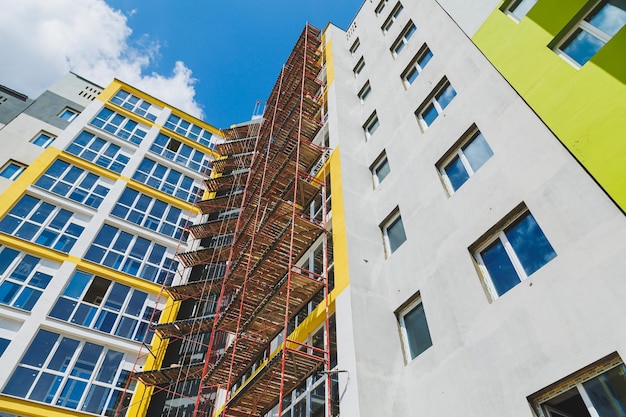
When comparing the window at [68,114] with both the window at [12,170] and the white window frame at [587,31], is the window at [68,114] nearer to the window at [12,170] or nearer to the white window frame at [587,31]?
the window at [12,170]

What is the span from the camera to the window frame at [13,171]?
934 inches

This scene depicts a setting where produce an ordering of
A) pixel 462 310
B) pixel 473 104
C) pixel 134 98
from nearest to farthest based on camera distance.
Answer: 1. pixel 462 310
2. pixel 473 104
3. pixel 134 98

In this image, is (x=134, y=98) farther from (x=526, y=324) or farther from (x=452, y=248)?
(x=526, y=324)

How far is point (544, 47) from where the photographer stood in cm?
935

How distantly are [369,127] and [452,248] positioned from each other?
918cm

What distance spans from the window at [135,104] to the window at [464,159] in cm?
2695

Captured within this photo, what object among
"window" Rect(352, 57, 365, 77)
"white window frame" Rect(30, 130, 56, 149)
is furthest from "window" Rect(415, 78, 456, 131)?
"white window frame" Rect(30, 130, 56, 149)

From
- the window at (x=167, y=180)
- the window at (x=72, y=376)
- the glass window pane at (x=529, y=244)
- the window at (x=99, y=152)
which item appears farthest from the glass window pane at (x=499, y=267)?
the window at (x=99, y=152)

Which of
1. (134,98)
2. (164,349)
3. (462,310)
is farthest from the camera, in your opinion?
(134,98)

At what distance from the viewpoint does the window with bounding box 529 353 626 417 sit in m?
5.72

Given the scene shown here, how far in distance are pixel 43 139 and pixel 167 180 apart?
852 cm

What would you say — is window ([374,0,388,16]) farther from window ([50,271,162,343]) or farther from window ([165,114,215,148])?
window ([50,271,162,343])

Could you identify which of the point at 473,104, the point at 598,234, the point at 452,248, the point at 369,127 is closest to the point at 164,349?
the point at 369,127

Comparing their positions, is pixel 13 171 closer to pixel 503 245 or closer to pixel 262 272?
pixel 262 272
